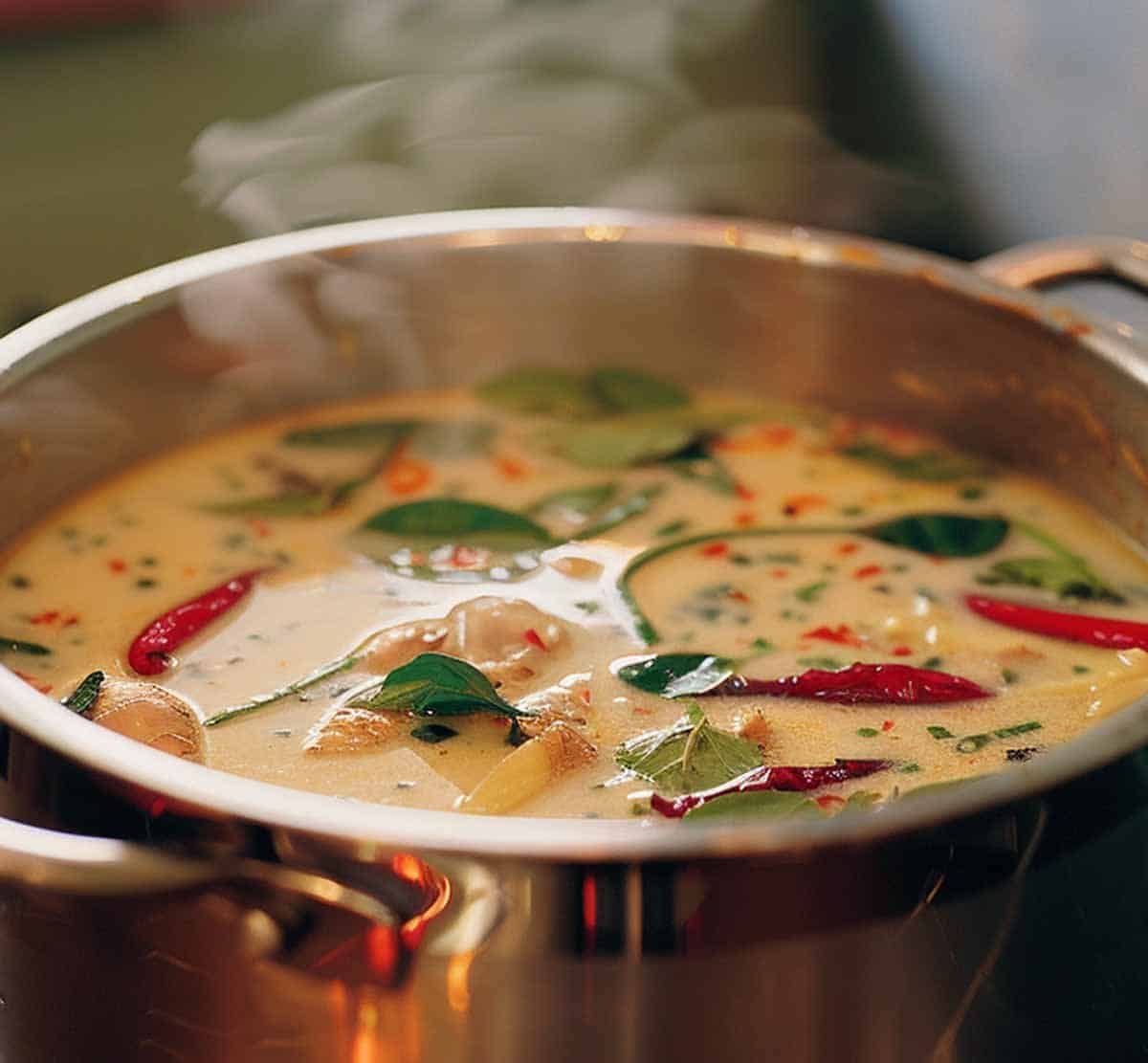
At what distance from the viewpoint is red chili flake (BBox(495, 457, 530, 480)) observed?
1729 millimetres

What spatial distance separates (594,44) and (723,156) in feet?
1.55

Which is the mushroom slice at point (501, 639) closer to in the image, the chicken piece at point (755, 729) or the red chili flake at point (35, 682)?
the chicken piece at point (755, 729)

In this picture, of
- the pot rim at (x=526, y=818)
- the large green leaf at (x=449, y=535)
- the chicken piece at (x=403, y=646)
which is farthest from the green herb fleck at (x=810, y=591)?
the pot rim at (x=526, y=818)

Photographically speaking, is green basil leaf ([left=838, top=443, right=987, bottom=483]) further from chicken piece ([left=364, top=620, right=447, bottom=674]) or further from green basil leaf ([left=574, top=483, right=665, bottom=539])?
chicken piece ([left=364, top=620, right=447, bottom=674])

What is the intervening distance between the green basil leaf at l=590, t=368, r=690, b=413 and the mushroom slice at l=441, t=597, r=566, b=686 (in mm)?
570

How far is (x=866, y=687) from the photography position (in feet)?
4.23

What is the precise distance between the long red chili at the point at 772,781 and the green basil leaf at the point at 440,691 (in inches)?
5.8

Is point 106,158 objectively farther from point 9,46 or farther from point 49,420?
point 49,420

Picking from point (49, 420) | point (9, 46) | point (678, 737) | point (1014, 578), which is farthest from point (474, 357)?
point (9, 46)

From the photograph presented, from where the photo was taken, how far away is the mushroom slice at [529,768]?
3.61 feet

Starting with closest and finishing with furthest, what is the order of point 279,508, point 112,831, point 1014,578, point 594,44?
1. point 112,831
2. point 1014,578
3. point 279,508
4. point 594,44

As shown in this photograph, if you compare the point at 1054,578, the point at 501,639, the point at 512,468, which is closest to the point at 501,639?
the point at 501,639

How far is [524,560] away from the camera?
1552 millimetres

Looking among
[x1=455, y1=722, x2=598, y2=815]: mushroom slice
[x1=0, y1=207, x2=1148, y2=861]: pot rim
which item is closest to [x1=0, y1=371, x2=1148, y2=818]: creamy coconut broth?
[x1=455, y1=722, x2=598, y2=815]: mushroom slice
